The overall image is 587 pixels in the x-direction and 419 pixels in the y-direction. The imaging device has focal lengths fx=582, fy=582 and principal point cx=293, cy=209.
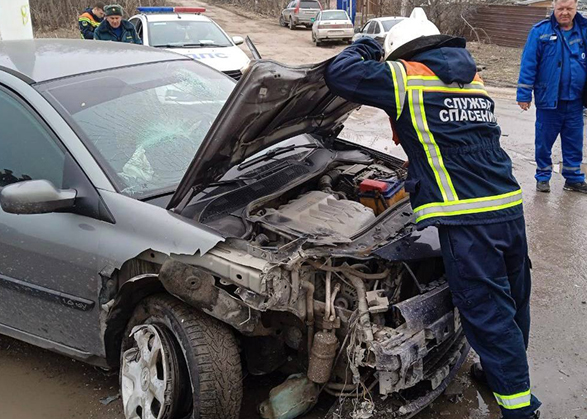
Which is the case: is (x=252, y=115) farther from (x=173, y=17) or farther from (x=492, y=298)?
(x=173, y=17)

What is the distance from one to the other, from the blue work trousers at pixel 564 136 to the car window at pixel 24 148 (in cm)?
480

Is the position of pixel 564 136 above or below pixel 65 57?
below

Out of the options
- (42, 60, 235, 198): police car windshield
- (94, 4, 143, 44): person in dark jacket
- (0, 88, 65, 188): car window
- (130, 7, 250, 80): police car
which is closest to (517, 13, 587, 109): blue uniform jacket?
(42, 60, 235, 198): police car windshield

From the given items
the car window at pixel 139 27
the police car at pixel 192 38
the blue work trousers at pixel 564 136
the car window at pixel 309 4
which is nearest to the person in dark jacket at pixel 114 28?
the police car at pixel 192 38

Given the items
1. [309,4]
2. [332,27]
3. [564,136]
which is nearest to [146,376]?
[564,136]

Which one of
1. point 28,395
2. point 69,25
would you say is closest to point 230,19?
point 69,25

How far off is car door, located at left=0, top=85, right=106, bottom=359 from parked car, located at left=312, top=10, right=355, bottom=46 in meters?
20.5

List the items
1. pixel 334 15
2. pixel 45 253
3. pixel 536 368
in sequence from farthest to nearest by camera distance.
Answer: pixel 334 15
pixel 536 368
pixel 45 253

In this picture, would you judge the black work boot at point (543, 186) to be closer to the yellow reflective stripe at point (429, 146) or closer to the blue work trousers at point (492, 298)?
the blue work trousers at point (492, 298)

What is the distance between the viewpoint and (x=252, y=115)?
244cm

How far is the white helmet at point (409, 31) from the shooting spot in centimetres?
249

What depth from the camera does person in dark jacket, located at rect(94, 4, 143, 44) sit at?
7.64 meters

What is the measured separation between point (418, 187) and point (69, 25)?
947 inches

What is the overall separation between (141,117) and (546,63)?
171 inches
